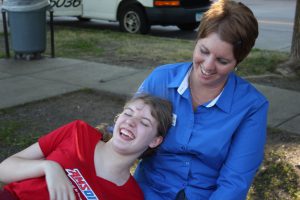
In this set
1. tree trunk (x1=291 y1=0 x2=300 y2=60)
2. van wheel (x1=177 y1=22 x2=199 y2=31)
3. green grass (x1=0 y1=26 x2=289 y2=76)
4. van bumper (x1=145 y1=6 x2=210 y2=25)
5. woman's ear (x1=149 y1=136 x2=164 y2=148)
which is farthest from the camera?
van wheel (x1=177 y1=22 x2=199 y2=31)

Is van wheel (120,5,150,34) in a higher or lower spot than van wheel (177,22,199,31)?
higher

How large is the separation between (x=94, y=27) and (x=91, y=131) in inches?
405

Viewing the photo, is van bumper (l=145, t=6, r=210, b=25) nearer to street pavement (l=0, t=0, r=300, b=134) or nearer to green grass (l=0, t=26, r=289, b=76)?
green grass (l=0, t=26, r=289, b=76)

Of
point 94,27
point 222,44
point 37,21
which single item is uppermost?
point 222,44

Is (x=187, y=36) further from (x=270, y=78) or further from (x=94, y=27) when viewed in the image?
(x=270, y=78)

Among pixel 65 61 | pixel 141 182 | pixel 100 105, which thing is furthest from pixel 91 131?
pixel 65 61

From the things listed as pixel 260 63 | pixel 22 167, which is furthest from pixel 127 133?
pixel 260 63

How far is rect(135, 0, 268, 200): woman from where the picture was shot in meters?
2.08

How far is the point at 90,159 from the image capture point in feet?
7.25

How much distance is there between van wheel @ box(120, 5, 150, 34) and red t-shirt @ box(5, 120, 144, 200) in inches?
342

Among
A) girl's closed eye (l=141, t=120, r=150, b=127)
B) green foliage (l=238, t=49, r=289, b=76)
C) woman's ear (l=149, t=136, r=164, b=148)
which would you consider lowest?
green foliage (l=238, t=49, r=289, b=76)

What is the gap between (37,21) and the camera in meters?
7.83

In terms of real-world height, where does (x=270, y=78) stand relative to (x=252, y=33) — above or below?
below

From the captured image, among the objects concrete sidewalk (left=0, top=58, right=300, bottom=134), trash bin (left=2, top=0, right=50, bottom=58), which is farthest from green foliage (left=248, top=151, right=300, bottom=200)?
trash bin (left=2, top=0, right=50, bottom=58)
